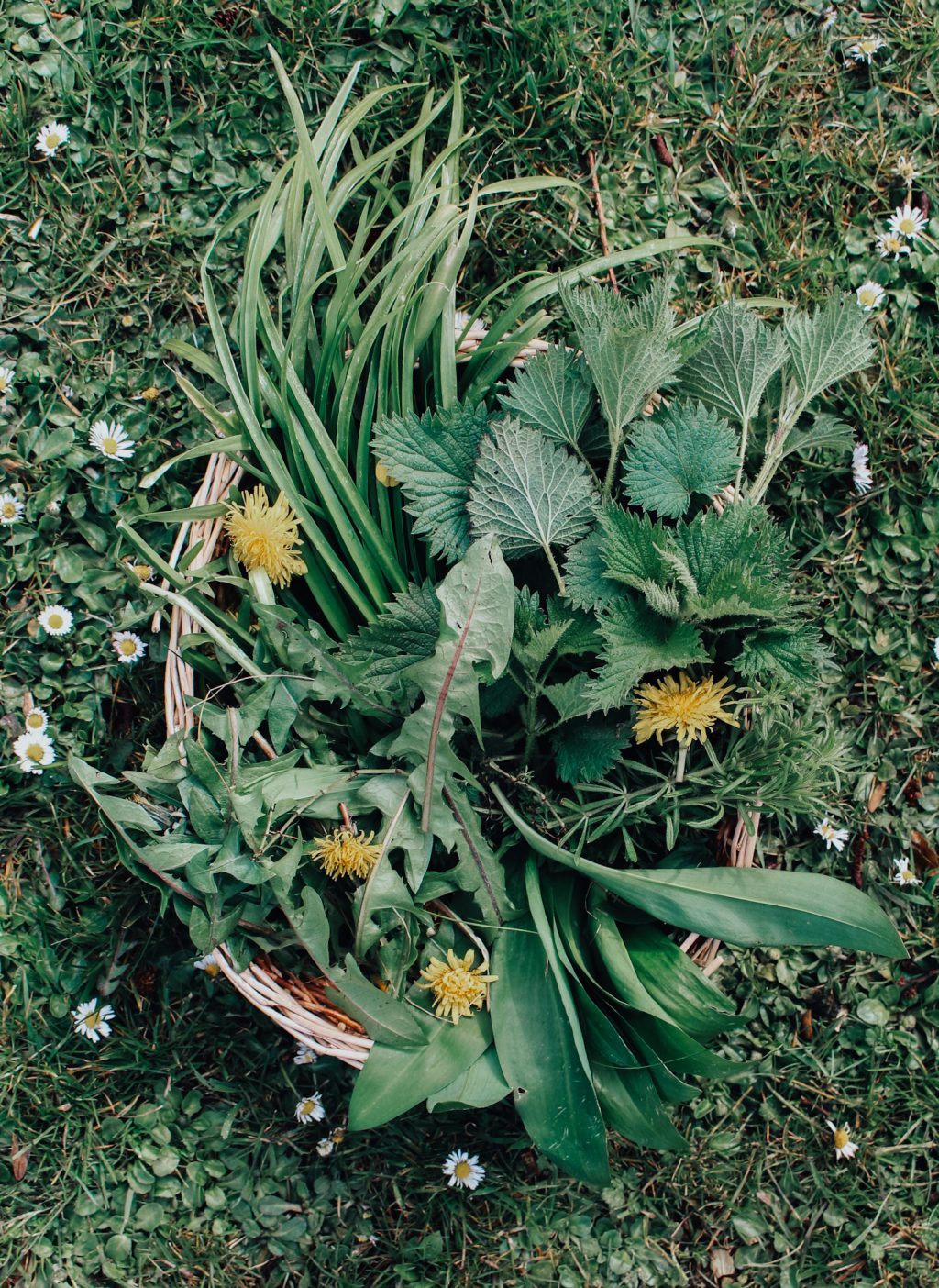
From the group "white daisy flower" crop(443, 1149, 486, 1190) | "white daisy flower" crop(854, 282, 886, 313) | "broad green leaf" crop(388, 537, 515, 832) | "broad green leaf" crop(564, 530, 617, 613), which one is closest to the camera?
"broad green leaf" crop(388, 537, 515, 832)

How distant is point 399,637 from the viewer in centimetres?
124

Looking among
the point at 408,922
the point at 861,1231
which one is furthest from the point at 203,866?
the point at 861,1231

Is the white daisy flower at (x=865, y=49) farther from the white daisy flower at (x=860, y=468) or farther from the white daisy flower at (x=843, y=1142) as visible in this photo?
the white daisy flower at (x=843, y=1142)

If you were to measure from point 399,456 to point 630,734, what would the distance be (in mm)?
402

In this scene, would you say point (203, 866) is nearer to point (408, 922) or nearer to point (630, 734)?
point (408, 922)

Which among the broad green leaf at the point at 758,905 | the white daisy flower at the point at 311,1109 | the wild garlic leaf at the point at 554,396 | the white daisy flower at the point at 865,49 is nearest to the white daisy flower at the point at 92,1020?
the white daisy flower at the point at 311,1109

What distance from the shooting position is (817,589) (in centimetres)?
154

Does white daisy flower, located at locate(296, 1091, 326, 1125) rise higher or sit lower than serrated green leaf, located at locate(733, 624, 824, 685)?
lower

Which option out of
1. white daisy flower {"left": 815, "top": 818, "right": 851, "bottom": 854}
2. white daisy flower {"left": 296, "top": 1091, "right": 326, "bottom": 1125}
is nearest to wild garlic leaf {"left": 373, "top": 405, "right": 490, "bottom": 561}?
white daisy flower {"left": 815, "top": 818, "right": 851, "bottom": 854}

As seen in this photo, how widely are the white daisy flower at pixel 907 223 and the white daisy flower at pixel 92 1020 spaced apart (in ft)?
4.97

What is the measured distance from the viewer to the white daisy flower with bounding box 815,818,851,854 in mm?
1495

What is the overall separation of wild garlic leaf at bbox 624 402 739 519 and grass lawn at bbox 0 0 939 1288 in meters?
0.36

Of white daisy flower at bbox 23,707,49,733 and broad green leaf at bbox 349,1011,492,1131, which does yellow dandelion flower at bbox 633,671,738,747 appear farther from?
white daisy flower at bbox 23,707,49,733

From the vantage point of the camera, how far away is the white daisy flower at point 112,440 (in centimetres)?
150
